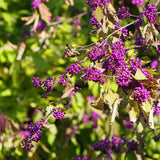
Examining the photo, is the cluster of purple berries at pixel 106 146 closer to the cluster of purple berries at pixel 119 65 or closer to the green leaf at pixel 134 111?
the green leaf at pixel 134 111

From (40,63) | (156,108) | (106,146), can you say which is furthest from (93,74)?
(40,63)

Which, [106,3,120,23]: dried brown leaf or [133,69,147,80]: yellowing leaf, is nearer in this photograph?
[133,69,147,80]: yellowing leaf

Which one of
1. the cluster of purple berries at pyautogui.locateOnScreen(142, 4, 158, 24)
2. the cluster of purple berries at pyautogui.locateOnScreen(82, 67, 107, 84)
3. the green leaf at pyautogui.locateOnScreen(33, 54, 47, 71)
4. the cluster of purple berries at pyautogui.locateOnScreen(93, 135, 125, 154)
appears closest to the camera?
the cluster of purple berries at pyautogui.locateOnScreen(82, 67, 107, 84)

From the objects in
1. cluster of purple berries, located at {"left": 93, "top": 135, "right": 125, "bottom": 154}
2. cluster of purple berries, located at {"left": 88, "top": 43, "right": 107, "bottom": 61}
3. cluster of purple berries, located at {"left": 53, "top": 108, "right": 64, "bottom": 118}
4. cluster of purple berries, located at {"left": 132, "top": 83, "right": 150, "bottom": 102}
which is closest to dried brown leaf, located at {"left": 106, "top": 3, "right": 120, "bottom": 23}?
cluster of purple berries, located at {"left": 88, "top": 43, "right": 107, "bottom": 61}

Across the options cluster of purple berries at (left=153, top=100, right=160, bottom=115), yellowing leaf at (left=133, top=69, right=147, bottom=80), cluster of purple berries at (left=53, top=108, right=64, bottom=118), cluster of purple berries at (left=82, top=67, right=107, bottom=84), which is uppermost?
cluster of purple berries at (left=82, top=67, right=107, bottom=84)


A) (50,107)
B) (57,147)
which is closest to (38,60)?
(57,147)

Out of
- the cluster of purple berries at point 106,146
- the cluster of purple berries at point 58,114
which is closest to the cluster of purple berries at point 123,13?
the cluster of purple berries at point 58,114

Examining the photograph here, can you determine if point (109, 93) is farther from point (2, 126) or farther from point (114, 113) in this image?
point (2, 126)

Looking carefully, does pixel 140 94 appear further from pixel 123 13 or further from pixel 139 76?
pixel 123 13

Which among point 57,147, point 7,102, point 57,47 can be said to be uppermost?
point 57,47

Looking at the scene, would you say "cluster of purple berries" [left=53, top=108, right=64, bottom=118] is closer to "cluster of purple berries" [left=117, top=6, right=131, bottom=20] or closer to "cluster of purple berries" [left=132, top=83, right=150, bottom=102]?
"cluster of purple berries" [left=132, top=83, right=150, bottom=102]

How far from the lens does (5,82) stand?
2.74 m

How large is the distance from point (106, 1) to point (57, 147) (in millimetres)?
1553

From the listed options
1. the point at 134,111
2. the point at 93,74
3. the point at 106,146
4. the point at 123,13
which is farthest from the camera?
the point at 106,146
